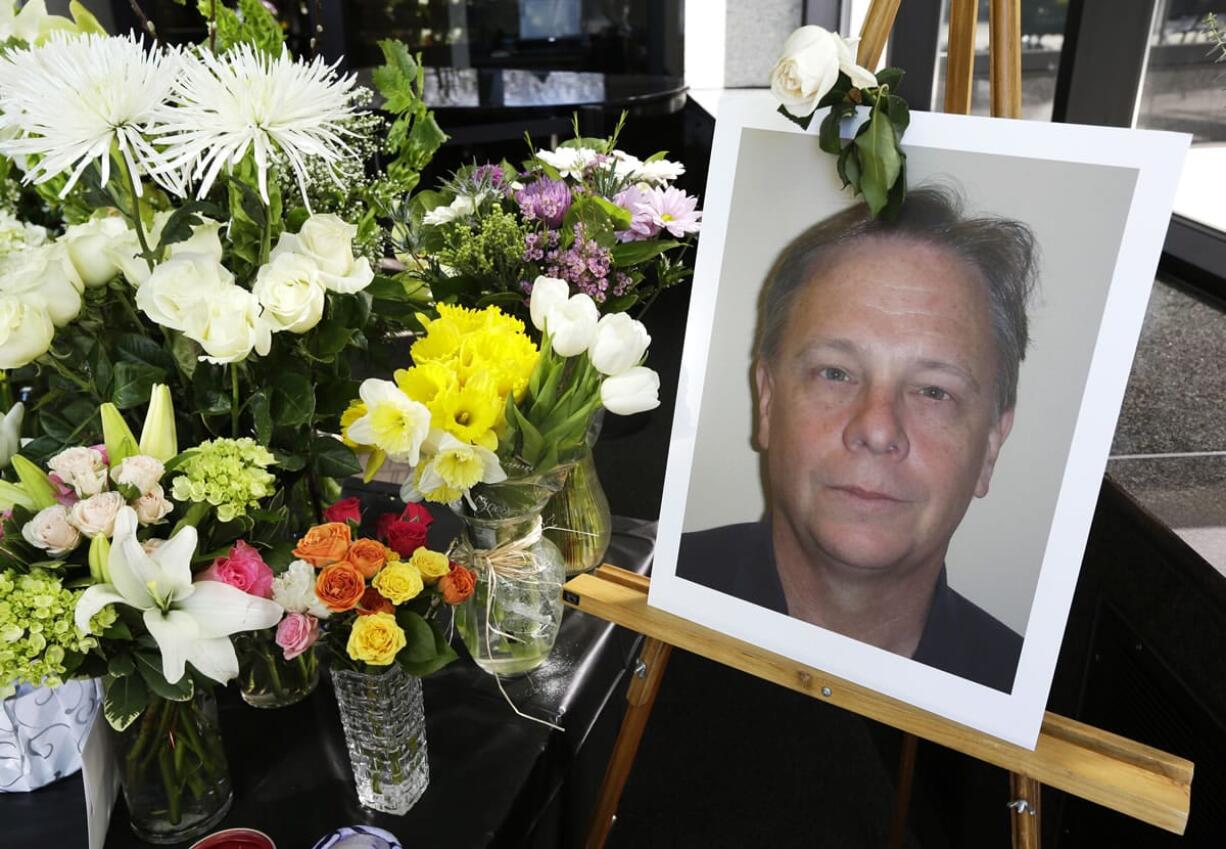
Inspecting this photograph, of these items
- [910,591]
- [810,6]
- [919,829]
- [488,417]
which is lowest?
[919,829]

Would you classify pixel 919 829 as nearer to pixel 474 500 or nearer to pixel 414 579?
pixel 474 500

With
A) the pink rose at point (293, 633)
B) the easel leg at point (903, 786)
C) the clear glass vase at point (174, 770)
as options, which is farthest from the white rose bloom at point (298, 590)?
the easel leg at point (903, 786)

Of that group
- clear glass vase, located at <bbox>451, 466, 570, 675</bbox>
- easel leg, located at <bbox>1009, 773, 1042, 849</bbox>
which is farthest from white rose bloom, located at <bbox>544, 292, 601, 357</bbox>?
easel leg, located at <bbox>1009, 773, 1042, 849</bbox>

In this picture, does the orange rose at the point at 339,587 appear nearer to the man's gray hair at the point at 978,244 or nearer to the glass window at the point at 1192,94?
the man's gray hair at the point at 978,244

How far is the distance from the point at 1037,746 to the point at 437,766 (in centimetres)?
57

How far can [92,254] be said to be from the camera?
822 millimetres

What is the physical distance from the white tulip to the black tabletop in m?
0.32

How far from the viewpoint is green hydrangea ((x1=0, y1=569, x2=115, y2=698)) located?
0.64 m

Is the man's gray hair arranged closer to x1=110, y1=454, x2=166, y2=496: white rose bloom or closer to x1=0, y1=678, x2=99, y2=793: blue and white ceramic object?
x1=110, y1=454, x2=166, y2=496: white rose bloom

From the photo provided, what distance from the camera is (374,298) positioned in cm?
97

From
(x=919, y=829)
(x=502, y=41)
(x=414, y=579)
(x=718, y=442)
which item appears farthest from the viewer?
(x=502, y=41)

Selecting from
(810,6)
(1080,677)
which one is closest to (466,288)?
(1080,677)

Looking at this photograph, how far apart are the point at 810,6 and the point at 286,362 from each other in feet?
12.2

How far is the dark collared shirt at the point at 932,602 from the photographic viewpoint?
84 centimetres
